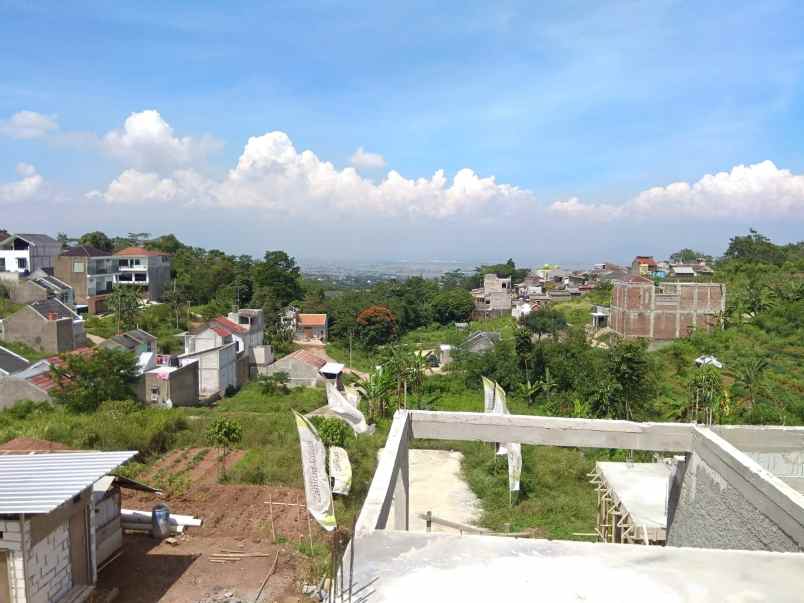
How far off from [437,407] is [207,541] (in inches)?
691

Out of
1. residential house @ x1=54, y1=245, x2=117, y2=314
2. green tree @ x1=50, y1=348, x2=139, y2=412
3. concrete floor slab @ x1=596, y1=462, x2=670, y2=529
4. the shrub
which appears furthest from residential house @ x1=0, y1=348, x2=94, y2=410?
residential house @ x1=54, y1=245, x2=117, y2=314

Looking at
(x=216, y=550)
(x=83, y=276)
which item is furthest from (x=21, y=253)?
(x=216, y=550)

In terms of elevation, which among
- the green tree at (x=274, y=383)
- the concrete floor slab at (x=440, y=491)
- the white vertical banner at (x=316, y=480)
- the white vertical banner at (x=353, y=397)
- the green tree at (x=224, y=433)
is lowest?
the green tree at (x=274, y=383)

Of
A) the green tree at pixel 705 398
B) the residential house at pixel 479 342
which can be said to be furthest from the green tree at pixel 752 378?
the residential house at pixel 479 342

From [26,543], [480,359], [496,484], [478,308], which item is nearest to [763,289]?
[480,359]

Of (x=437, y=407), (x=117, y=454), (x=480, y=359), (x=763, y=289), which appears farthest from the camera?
(x=763, y=289)

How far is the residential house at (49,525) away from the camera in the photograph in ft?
24.2

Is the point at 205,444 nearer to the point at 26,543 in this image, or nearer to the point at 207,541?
the point at 207,541

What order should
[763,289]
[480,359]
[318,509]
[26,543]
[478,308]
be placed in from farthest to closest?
1. [478,308]
2. [763,289]
3. [480,359]
4. [318,509]
5. [26,543]

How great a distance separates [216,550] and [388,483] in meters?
5.76

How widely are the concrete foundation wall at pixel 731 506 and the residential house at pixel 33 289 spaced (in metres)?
41.0

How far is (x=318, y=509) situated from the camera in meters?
8.38

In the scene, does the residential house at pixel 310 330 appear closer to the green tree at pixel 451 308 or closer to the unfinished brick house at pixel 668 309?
the green tree at pixel 451 308

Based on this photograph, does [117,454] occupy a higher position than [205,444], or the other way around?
[117,454]
